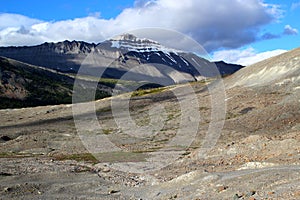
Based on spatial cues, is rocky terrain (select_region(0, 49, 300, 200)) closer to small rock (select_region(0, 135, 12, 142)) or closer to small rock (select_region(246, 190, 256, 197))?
small rock (select_region(0, 135, 12, 142))

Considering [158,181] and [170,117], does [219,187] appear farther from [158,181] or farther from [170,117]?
[170,117]

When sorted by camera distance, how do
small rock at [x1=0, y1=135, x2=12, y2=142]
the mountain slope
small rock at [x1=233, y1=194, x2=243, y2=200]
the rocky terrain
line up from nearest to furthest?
small rock at [x1=233, y1=194, x2=243, y2=200], the rocky terrain, small rock at [x1=0, y1=135, x2=12, y2=142], the mountain slope

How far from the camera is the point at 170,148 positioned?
7456 centimetres

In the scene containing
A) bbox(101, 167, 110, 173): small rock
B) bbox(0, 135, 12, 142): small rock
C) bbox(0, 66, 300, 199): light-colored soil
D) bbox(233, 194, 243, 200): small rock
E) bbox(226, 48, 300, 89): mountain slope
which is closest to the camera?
bbox(233, 194, 243, 200): small rock

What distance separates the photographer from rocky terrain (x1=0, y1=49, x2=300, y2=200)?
113 ft

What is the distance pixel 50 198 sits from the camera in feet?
122

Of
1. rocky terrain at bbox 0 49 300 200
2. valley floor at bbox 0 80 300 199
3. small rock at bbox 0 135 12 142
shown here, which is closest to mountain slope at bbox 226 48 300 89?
rocky terrain at bbox 0 49 300 200

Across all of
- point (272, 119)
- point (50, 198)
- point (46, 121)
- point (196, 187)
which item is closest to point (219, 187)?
point (196, 187)

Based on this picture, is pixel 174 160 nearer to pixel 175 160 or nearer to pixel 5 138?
pixel 175 160

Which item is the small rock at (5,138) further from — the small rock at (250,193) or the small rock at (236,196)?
the small rock at (250,193)

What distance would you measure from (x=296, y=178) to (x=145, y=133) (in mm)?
69648

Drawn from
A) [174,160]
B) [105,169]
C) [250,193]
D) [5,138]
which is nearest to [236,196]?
[250,193]

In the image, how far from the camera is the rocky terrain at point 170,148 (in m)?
34.3

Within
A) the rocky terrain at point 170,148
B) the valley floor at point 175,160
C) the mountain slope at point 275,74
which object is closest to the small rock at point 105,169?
the valley floor at point 175,160
